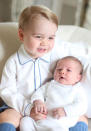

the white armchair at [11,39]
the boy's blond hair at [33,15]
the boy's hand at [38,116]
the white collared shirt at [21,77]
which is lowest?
the boy's hand at [38,116]

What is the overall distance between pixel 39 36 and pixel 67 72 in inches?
9.1

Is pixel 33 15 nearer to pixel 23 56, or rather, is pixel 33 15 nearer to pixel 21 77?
pixel 23 56

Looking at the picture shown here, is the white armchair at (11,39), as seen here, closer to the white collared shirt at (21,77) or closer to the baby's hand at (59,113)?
the white collared shirt at (21,77)

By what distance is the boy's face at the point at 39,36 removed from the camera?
3.87ft

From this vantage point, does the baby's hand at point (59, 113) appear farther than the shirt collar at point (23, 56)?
No

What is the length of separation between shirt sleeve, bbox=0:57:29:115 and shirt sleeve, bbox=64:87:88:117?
222 mm

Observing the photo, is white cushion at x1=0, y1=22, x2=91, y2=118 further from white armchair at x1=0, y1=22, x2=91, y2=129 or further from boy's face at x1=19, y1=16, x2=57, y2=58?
boy's face at x1=19, y1=16, x2=57, y2=58

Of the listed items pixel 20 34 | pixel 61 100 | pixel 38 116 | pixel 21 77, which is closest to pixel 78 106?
pixel 61 100

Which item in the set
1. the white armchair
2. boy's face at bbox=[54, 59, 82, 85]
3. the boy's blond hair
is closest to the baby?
boy's face at bbox=[54, 59, 82, 85]

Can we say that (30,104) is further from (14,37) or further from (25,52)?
(14,37)

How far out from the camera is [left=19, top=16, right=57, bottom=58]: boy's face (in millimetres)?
1179

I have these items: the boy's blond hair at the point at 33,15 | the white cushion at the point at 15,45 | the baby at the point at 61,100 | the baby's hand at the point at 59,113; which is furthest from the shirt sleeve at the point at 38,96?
the boy's blond hair at the point at 33,15

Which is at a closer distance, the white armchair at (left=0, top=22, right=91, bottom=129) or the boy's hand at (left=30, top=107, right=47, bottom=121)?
the boy's hand at (left=30, top=107, right=47, bottom=121)

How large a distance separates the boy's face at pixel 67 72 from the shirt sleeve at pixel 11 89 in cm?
21
